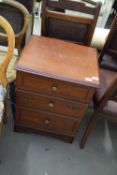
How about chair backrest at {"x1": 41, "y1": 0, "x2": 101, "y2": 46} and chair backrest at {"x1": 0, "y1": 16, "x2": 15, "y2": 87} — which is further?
chair backrest at {"x1": 41, "y1": 0, "x2": 101, "y2": 46}

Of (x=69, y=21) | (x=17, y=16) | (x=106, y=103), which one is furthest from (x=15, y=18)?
(x=106, y=103)

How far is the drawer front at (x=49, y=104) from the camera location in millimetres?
1238

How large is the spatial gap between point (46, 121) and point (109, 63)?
675mm

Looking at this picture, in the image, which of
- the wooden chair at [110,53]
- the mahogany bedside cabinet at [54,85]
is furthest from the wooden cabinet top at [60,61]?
the wooden chair at [110,53]

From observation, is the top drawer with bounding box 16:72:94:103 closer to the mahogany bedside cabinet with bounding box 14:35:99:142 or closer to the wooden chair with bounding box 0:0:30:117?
the mahogany bedside cabinet with bounding box 14:35:99:142

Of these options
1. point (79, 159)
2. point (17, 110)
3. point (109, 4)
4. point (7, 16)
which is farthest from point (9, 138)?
point (109, 4)

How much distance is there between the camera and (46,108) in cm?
→ 130

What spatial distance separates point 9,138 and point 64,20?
0.93m

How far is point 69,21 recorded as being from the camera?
1.47 m

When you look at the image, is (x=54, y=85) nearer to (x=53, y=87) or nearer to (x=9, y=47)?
(x=53, y=87)

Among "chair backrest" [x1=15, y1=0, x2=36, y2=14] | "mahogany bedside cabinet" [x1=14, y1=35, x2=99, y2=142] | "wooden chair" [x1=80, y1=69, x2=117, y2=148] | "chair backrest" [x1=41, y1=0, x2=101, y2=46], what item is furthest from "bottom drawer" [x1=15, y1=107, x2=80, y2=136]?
"chair backrest" [x1=15, y1=0, x2=36, y2=14]

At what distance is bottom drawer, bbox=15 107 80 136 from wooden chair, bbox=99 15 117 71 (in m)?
0.53

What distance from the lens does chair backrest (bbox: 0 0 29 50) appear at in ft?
4.38

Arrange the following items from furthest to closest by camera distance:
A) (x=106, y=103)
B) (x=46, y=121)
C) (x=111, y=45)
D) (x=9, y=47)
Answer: (x=111, y=45) < (x=46, y=121) < (x=106, y=103) < (x=9, y=47)
